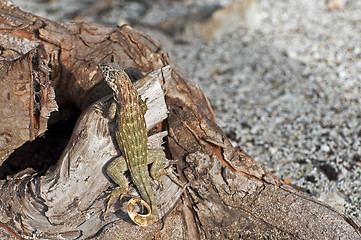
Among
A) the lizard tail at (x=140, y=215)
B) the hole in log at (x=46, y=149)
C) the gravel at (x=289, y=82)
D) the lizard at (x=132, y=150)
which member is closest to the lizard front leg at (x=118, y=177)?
the lizard at (x=132, y=150)

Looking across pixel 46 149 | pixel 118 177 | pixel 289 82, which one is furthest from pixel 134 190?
pixel 289 82

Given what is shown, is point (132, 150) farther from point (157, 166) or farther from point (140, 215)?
point (140, 215)

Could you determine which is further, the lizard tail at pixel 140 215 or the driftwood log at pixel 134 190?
the driftwood log at pixel 134 190

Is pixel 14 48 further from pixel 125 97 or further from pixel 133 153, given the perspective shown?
pixel 133 153

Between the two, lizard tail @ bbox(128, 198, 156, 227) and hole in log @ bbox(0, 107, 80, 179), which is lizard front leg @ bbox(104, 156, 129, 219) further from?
hole in log @ bbox(0, 107, 80, 179)

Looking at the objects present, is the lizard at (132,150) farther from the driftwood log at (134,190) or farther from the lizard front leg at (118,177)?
the driftwood log at (134,190)

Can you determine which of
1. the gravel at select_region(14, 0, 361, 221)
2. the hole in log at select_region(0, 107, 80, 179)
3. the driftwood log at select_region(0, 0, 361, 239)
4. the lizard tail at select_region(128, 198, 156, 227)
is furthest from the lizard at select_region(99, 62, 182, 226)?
the gravel at select_region(14, 0, 361, 221)

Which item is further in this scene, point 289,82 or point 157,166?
point 289,82
